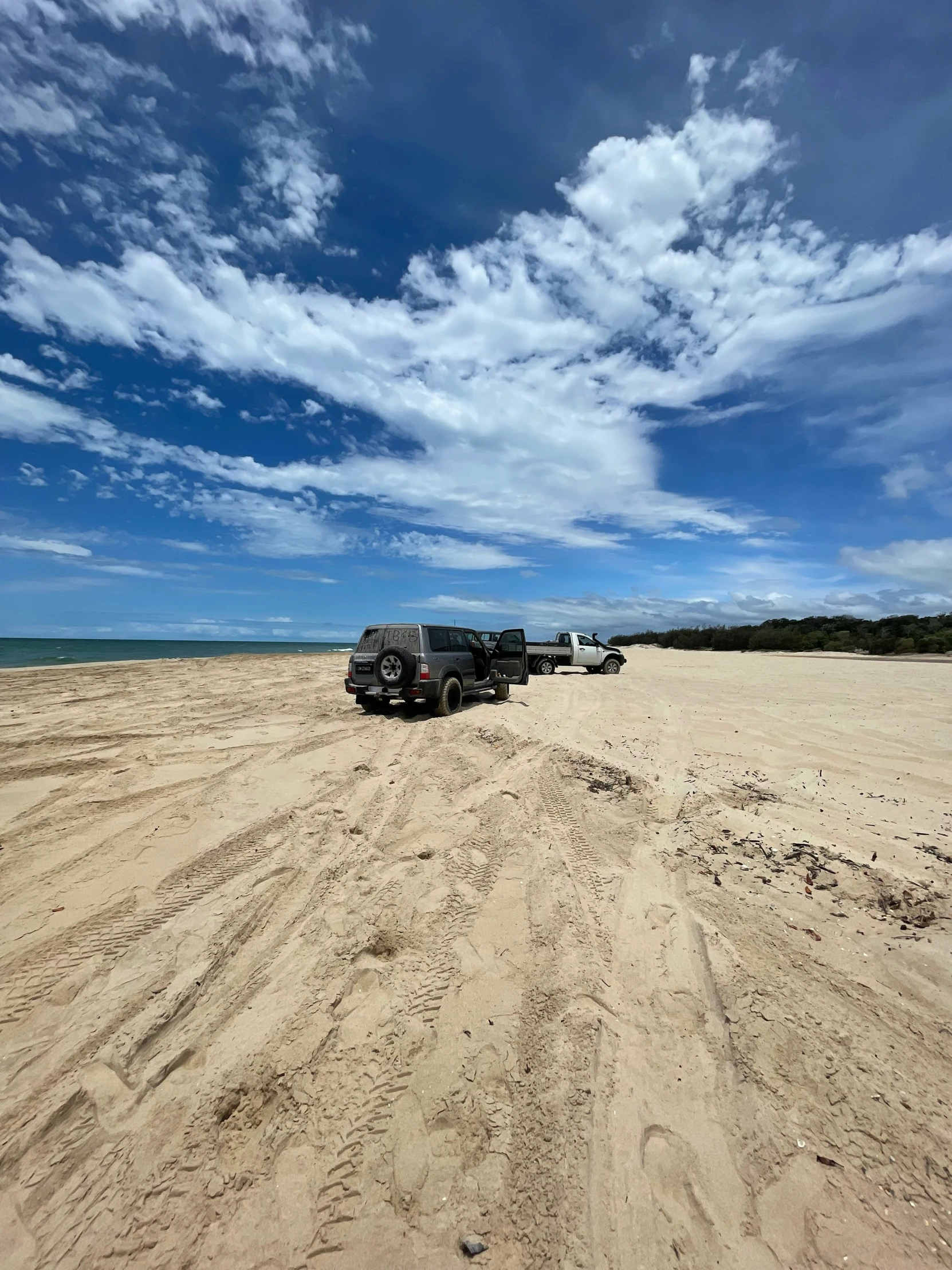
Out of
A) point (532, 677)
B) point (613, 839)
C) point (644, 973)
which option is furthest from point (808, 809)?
point (532, 677)

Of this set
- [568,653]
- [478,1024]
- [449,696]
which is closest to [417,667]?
[449,696]

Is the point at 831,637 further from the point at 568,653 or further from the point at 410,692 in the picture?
the point at 410,692

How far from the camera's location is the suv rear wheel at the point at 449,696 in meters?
10.0

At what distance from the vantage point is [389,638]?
34.5 feet

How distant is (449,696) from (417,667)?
963 millimetres

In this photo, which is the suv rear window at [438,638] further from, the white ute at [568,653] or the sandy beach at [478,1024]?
the white ute at [568,653]

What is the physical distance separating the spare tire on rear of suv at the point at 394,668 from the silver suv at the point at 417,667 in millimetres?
11

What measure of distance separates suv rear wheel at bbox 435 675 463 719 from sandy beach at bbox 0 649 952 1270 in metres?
4.39

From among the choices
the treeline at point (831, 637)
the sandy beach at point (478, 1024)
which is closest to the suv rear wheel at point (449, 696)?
the sandy beach at point (478, 1024)

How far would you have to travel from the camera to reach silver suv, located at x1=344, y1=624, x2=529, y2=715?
9.84 metres

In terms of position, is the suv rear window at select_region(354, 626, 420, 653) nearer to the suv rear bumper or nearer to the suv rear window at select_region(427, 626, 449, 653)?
the suv rear window at select_region(427, 626, 449, 653)

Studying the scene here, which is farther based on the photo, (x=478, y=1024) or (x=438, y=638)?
(x=438, y=638)

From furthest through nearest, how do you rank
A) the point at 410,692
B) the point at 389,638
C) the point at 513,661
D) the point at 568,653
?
the point at 568,653, the point at 513,661, the point at 389,638, the point at 410,692

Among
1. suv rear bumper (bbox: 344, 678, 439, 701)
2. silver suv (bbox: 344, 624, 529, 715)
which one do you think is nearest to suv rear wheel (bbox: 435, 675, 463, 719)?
silver suv (bbox: 344, 624, 529, 715)
